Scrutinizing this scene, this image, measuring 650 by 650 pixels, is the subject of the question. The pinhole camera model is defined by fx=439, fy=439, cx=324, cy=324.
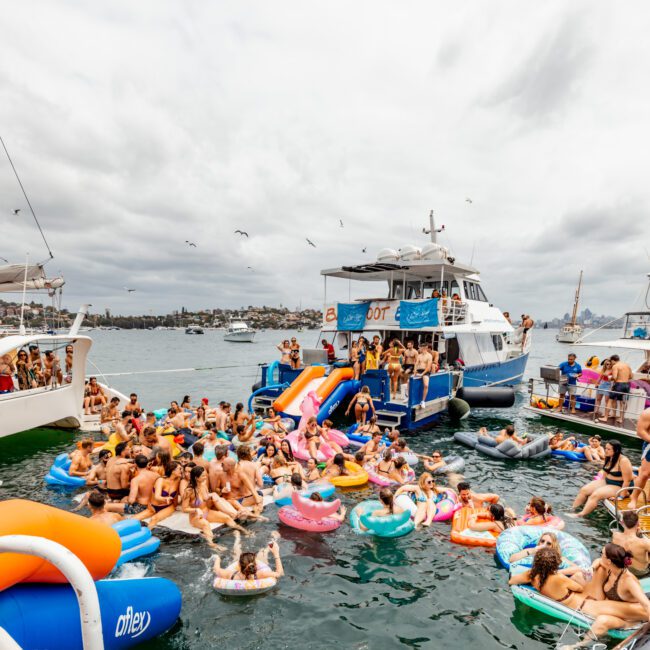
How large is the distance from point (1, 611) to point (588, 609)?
22.1ft

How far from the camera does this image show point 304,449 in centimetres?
1305

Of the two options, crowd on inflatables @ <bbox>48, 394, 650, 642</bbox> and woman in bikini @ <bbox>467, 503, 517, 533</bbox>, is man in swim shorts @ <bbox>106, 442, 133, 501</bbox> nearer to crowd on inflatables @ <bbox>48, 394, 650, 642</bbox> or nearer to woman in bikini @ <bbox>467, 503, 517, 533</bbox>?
crowd on inflatables @ <bbox>48, 394, 650, 642</bbox>

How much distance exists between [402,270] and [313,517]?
12.9m

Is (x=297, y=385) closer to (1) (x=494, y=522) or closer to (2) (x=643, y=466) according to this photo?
(1) (x=494, y=522)

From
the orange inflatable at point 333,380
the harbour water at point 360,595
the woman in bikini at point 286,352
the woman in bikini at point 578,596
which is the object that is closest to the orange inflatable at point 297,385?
the orange inflatable at point 333,380

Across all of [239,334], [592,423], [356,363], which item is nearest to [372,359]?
[356,363]

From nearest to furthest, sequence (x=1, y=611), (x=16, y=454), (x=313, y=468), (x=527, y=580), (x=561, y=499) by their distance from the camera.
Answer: (x=1, y=611) → (x=527, y=580) → (x=561, y=499) → (x=313, y=468) → (x=16, y=454)

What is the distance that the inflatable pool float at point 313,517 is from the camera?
8.39 meters

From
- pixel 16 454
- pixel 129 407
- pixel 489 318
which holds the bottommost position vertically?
pixel 16 454

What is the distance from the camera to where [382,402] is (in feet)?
52.1

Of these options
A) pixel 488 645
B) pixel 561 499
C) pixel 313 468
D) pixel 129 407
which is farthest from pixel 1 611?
pixel 129 407

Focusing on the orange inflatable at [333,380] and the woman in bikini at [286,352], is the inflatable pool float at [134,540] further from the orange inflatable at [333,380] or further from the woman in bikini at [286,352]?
the woman in bikini at [286,352]

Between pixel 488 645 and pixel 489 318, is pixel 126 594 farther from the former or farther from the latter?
pixel 489 318

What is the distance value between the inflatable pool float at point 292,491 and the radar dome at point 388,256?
11.3m
